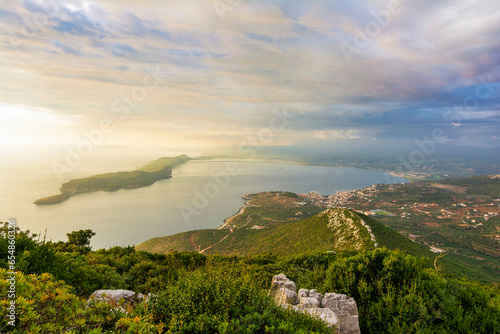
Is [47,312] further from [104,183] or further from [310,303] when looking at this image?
[104,183]

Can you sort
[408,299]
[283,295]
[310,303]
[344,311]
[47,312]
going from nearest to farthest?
1. [47,312]
2. [344,311]
3. [310,303]
4. [408,299]
5. [283,295]

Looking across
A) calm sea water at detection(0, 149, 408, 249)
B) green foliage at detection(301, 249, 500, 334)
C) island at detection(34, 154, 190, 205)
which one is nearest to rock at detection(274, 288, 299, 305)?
green foliage at detection(301, 249, 500, 334)

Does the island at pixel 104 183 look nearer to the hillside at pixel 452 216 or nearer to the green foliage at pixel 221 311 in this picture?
the green foliage at pixel 221 311

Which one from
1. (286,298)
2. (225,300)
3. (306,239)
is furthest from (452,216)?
(225,300)

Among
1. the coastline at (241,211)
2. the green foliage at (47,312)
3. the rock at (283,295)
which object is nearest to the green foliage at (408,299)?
the rock at (283,295)

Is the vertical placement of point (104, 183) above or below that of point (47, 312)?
below

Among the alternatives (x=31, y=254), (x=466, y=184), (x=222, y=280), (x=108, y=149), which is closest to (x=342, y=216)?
(x=222, y=280)

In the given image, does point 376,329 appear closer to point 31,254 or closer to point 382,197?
point 31,254
